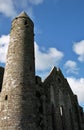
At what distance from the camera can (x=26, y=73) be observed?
1811cm

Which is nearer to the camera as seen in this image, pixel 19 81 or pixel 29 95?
pixel 29 95

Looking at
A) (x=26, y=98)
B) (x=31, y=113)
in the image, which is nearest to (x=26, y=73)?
(x=26, y=98)

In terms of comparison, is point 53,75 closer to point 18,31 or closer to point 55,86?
point 55,86

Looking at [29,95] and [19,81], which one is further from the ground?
[19,81]

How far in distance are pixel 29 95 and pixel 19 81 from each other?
1445 millimetres

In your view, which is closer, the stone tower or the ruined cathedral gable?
the stone tower

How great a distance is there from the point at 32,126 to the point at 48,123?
3770 millimetres

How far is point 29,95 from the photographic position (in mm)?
17156

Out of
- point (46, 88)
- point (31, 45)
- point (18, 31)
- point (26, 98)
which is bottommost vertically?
point (26, 98)

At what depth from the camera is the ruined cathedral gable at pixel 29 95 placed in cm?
1606

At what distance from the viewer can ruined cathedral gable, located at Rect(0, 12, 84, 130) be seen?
16062 millimetres

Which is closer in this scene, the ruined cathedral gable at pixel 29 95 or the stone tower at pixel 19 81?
the stone tower at pixel 19 81

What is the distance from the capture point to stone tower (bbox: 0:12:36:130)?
1573 centimetres

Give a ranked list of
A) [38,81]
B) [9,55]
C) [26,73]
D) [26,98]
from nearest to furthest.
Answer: [26,98]
[26,73]
[9,55]
[38,81]
